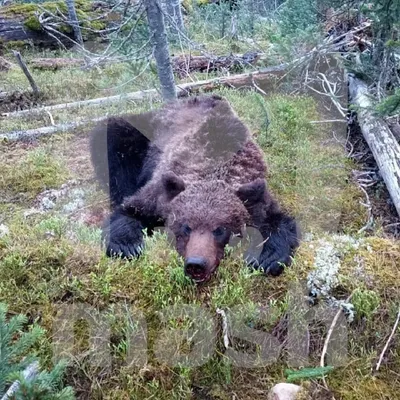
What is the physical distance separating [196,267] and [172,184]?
770 mm

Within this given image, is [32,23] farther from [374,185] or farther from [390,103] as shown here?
[390,103]

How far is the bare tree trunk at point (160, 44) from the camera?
5.60m

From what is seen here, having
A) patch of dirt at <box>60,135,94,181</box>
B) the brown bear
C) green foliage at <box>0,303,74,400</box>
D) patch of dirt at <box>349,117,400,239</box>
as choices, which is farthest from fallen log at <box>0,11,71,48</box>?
green foliage at <box>0,303,74,400</box>

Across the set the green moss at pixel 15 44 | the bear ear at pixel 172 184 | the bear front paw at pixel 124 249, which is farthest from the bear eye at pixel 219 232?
the green moss at pixel 15 44

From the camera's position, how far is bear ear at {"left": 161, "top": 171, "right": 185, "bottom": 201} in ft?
11.0

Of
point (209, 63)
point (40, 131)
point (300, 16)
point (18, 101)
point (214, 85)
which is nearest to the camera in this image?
point (40, 131)

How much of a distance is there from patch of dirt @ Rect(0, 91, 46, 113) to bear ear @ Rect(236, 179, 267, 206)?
5.74 m

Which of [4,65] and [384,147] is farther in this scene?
[4,65]

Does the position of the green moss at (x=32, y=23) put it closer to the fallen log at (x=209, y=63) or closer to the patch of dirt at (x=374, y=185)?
the fallen log at (x=209, y=63)

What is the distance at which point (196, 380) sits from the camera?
8.82 feet

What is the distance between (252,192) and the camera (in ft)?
11.0

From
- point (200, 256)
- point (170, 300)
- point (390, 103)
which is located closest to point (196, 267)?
point (200, 256)

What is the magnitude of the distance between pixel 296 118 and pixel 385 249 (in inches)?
125

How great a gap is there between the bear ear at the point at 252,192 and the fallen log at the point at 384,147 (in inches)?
54.6
